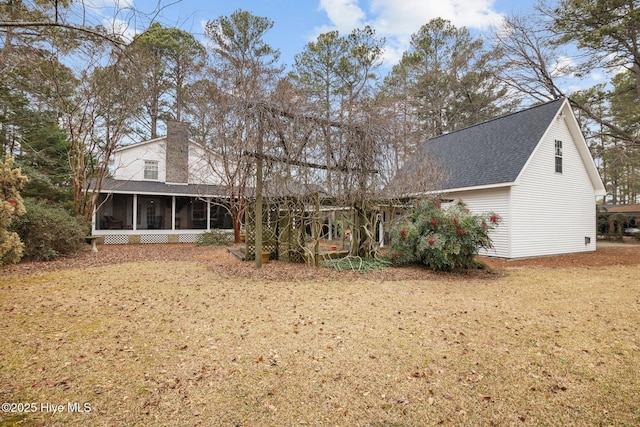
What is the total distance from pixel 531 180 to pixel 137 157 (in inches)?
757

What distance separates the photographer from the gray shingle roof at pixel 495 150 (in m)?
11.6

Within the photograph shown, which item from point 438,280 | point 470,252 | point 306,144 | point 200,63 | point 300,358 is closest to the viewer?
point 300,358

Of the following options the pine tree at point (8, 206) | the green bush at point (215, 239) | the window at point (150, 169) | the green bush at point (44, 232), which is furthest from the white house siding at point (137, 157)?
the pine tree at point (8, 206)

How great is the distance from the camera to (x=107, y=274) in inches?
291

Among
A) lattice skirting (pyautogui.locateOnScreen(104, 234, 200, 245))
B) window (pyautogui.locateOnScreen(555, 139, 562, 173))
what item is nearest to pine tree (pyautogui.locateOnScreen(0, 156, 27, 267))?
lattice skirting (pyautogui.locateOnScreen(104, 234, 200, 245))

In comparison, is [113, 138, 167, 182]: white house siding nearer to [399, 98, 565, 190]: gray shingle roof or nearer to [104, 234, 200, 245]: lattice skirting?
[104, 234, 200, 245]: lattice skirting

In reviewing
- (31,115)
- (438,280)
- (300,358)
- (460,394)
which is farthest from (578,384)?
(31,115)

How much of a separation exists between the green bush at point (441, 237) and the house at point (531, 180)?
2.50 metres

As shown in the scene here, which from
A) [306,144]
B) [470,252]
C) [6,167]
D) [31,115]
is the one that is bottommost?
[470,252]

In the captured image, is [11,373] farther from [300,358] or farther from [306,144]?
[306,144]

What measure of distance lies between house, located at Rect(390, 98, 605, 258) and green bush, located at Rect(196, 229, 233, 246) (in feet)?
30.7

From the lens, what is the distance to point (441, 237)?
7.77 m

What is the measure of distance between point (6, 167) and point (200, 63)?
9316 millimetres

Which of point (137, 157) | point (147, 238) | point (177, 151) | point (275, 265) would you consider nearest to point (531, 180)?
point (275, 265)
